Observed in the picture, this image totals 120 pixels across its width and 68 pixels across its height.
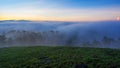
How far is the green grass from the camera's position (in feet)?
36.9

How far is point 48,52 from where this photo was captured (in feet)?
46.1

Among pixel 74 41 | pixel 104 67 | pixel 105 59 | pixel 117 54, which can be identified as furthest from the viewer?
pixel 74 41

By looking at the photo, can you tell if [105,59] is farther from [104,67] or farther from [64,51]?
[64,51]

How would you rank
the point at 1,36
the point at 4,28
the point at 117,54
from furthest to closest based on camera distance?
the point at 4,28 < the point at 1,36 < the point at 117,54

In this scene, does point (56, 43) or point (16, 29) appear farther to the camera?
point (16, 29)

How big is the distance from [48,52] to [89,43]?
5.15 m

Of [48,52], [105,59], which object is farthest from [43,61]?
[105,59]

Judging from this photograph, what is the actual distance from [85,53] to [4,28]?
1168 cm

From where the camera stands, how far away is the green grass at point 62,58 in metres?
11.3

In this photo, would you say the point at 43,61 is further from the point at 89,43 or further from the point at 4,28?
the point at 4,28

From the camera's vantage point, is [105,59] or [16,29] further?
[16,29]

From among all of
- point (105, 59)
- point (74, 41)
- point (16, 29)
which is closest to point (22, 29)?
point (16, 29)

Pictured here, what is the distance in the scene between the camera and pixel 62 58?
12.3 metres

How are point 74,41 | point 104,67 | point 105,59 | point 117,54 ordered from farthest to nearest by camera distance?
1. point 74,41
2. point 117,54
3. point 105,59
4. point 104,67
